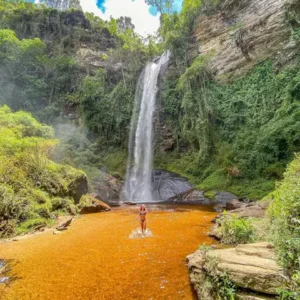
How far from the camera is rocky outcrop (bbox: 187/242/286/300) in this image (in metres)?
3.18

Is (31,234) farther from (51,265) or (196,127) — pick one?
(196,127)

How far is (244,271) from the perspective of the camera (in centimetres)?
347

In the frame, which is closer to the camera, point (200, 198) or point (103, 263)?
point (103, 263)

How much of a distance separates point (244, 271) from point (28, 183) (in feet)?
34.2

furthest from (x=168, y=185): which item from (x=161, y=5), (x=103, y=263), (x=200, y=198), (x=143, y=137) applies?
(x=161, y=5)

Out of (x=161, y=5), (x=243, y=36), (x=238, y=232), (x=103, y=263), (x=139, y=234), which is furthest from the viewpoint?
(x=161, y=5)

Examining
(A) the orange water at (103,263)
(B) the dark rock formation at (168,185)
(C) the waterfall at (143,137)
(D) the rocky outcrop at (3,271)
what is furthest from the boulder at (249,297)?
(C) the waterfall at (143,137)

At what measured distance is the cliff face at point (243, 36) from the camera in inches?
750

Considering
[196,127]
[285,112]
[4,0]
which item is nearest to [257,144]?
[285,112]

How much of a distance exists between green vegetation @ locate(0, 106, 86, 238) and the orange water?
5.22 ft

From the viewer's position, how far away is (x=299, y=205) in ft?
12.0

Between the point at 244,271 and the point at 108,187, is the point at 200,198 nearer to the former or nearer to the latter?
the point at 108,187

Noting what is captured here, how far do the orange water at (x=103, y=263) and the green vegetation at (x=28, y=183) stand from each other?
5.22 feet

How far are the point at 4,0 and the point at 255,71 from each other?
39391 mm
